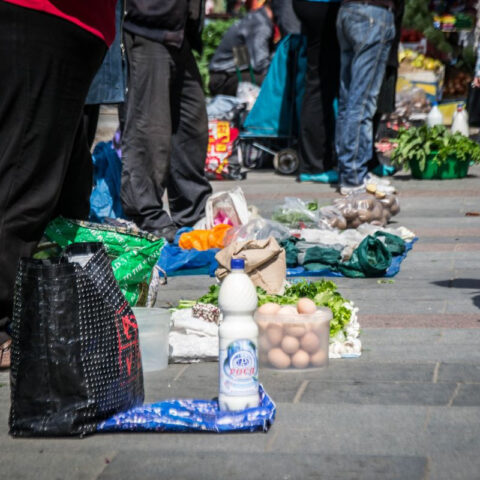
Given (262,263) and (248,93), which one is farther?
(248,93)

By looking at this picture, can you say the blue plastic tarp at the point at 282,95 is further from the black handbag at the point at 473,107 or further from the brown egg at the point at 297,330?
the brown egg at the point at 297,330

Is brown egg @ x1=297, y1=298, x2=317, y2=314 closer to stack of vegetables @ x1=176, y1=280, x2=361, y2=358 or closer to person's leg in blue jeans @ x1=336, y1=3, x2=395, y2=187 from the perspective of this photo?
stack of vegetables @ x1=176, y1=280, x2=361, y2=358

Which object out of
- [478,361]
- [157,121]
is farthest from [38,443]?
[157,121]

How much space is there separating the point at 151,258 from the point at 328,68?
5.86 m

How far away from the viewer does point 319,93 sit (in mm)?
9875

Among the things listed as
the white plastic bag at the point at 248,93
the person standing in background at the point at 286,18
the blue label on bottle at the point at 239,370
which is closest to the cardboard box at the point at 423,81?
the white plastic bag at the point at 248,93

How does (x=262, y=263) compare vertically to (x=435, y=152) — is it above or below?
above

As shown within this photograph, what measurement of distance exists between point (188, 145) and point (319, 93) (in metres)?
2.99

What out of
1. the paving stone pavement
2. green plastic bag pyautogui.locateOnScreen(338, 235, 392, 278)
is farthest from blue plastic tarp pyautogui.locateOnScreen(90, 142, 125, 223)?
the paving stone pavement

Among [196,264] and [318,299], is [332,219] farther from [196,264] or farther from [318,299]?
[318,299]

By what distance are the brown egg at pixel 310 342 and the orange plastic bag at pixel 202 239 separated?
270cm

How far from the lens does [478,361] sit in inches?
153

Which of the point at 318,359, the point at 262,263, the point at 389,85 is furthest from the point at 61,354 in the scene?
the point at 389,85

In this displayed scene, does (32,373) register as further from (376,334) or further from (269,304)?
(376,334)
